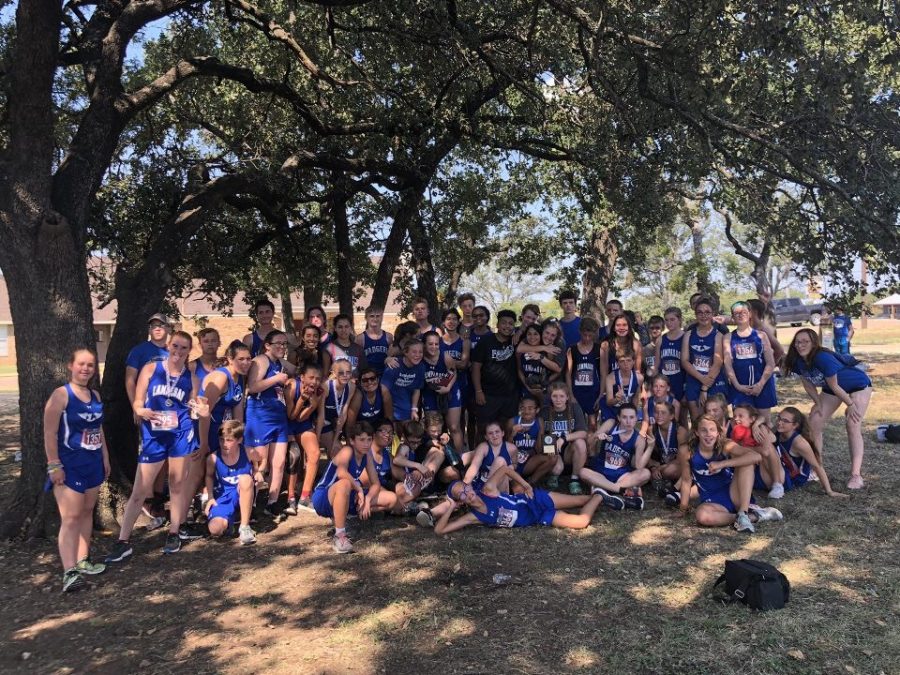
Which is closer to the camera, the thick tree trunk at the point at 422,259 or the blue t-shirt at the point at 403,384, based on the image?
the blue t-shirt at the point at 403,384

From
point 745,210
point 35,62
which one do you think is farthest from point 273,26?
point 745,210

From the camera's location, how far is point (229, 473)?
577 cm

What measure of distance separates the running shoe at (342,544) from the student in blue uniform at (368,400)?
1351 millimetres

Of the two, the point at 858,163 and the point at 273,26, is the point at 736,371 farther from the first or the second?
the point at 273,26

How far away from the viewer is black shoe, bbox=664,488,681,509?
6.14m

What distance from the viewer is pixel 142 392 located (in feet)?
17.4

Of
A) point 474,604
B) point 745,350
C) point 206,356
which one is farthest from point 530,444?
point 206,356

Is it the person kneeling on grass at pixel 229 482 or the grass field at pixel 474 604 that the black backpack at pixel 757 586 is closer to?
the grass field at pixel 474 604

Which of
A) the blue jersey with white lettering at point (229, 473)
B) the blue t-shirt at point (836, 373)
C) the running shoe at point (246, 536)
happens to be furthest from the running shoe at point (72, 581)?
the blue t-shirt at point (836, 373)

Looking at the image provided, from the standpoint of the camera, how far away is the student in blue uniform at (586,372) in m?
7.32

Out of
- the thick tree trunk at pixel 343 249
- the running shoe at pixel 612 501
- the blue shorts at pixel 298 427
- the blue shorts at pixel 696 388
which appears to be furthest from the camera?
the thick tree trunk at pixel 343 249

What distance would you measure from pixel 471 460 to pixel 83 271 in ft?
13.0

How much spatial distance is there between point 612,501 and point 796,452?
209cm

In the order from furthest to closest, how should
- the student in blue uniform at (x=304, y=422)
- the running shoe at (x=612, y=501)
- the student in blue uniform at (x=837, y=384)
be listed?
the student in blue uniform at (x=837, y=384) < the student in blue uniform at (x=304, y=422) < the running shoe at (x=612, y=501)
